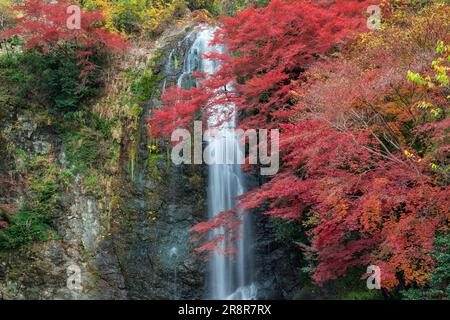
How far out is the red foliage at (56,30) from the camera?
548 inches

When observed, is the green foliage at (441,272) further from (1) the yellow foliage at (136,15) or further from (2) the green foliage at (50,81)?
(1) the yellow foliage at (136,15)

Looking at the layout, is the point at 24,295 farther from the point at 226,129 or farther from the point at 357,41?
the point at 357,41

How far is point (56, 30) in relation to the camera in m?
14.0

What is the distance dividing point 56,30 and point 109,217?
6636 millimetres

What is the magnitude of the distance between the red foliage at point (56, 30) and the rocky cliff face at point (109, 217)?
2247 mm

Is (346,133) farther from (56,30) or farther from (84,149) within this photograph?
(56,30)

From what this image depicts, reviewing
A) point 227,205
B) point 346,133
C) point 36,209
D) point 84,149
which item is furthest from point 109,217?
point 346,133

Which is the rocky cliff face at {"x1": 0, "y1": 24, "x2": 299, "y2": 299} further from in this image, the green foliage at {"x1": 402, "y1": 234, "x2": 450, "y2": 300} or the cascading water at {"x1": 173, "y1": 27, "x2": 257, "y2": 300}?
Answer: the green foliage at {"x1": 402, "y1": 234, "x2": 450, "y2": 300}

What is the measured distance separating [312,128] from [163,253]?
6.93 m

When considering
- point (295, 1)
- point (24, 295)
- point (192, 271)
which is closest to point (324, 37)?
point (295, 1)

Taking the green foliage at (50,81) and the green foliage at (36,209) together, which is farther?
the green foliage at (50,81)

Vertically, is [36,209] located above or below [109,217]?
above

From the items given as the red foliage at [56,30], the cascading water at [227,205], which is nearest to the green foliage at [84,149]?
the red foliage at [56,30]

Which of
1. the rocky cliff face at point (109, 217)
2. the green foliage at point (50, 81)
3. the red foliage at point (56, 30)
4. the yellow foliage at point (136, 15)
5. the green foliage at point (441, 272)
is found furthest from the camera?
the yellow foliage at point (136, 15)
